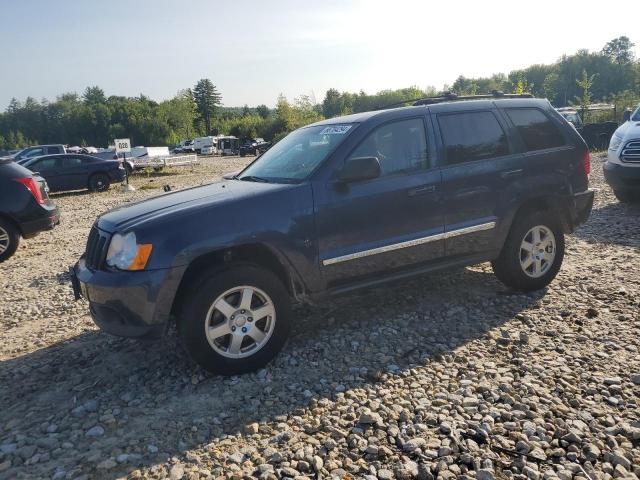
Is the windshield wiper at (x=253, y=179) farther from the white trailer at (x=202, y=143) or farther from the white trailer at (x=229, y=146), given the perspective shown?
the white trailer at (x=202, y=143)

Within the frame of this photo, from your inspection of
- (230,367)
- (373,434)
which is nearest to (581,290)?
(373,434)

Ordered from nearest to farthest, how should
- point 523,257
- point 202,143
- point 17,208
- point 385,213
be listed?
point 385,213
point 523,257
point 17,208
point 202,143

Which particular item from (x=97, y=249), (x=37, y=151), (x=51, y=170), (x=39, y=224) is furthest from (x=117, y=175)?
(x=97, y=249)

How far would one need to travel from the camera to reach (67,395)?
143 inches

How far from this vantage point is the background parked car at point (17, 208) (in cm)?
792

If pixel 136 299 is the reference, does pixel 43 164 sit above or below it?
above

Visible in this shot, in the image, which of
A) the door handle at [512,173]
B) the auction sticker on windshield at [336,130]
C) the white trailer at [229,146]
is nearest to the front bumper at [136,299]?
the auction sticker on windshield at [336,130]

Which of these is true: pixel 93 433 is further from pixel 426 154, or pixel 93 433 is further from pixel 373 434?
pixel 426 154

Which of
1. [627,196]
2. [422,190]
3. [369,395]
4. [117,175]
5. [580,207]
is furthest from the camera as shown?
[117,175]

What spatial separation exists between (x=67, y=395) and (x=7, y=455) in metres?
0.70

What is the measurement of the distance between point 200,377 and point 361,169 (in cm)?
198

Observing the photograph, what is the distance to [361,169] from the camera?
12.7 feet

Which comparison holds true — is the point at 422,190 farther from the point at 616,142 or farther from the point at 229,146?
the point at 229,146

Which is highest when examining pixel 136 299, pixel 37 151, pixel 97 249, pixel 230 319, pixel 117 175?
pixel 37 151
